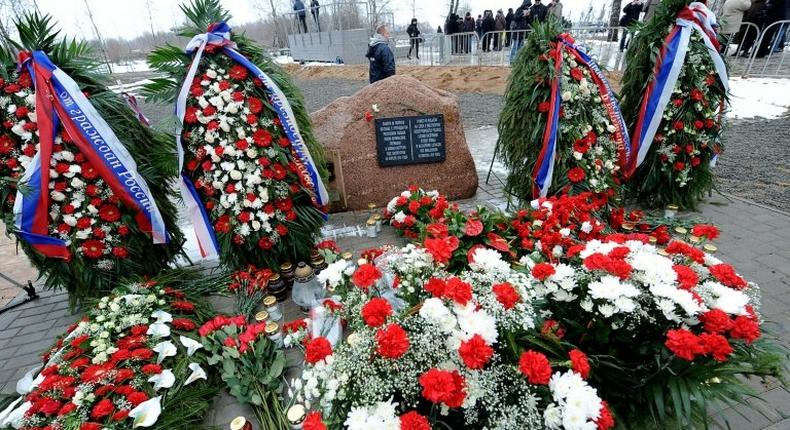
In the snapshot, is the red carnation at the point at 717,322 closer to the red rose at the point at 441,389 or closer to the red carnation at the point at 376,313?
the red rose at the point at 441,389

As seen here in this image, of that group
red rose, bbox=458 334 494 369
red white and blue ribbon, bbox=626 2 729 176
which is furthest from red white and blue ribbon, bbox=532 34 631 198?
red rose, bbox=458 334 494 369

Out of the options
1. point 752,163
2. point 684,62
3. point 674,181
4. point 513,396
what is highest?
point 684,62

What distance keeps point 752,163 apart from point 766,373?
17.2 feet

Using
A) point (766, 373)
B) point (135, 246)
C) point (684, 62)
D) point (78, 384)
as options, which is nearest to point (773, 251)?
point (684, 62)

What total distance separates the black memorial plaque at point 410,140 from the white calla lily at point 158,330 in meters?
2.75

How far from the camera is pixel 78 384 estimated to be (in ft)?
6.85

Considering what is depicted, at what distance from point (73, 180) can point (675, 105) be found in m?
5.27

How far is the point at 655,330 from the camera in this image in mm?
1658

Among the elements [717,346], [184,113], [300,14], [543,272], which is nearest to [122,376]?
[184,113]

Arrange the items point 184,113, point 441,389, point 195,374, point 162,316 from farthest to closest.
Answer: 1. point 184,113
2. point 162,316
3. point 195,374
4. point 441,389

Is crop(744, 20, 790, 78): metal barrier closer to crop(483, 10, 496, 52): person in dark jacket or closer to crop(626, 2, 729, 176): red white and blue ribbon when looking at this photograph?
crop(626, 2, 729, 176): red white and blue ribbon

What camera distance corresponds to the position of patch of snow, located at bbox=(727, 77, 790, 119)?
7652mm

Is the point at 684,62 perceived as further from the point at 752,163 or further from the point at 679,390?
the point at 679,390

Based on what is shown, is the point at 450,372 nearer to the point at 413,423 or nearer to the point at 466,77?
the point at 413,423
